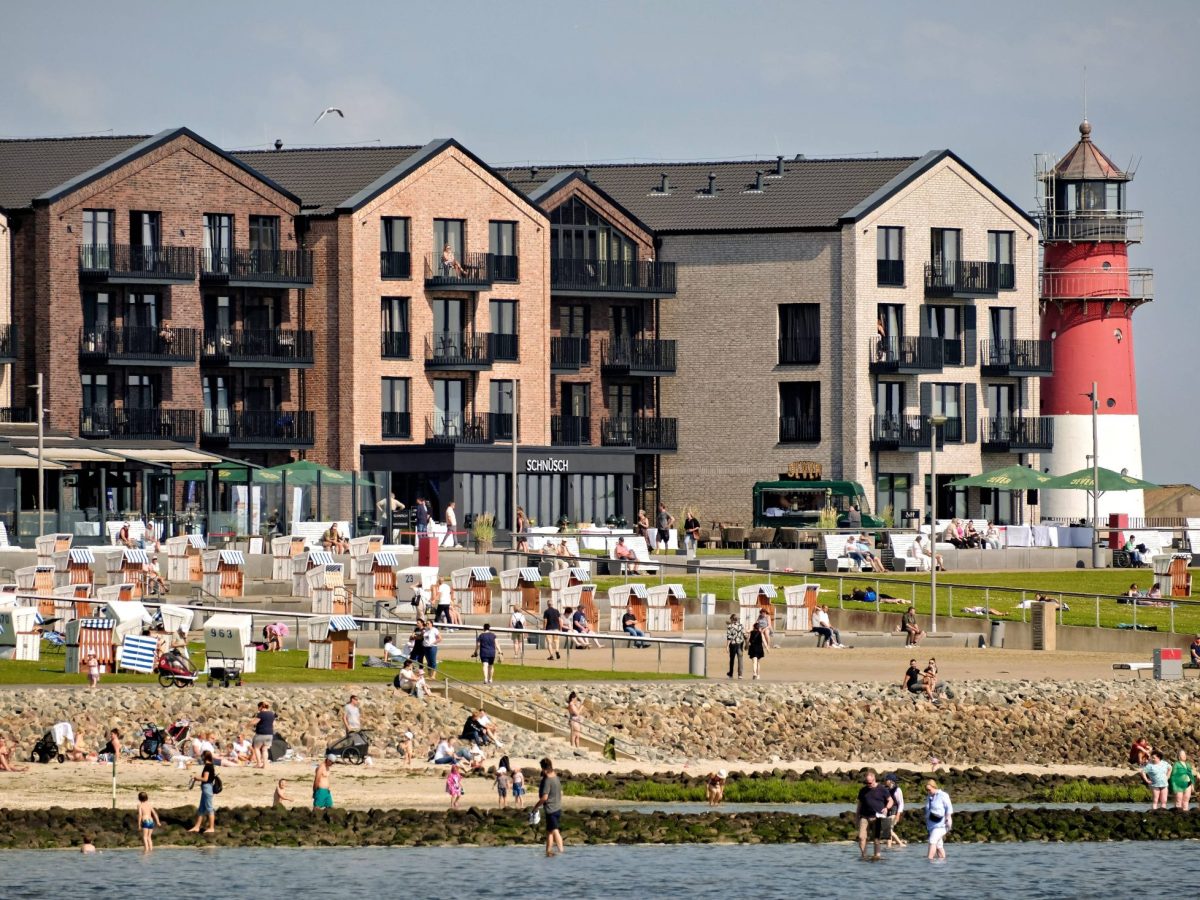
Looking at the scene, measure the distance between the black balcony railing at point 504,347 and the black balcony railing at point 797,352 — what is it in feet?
31.6

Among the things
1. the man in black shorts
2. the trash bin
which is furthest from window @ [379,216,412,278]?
the man in black shorts

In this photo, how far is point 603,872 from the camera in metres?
40.0

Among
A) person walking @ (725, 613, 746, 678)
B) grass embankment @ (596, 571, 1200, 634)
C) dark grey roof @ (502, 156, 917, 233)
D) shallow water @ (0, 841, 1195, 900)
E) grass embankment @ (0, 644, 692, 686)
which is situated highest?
dark grey roof @ (502, 156, 917, 233)

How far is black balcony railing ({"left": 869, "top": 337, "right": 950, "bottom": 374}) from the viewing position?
90.1m

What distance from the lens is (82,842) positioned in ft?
129

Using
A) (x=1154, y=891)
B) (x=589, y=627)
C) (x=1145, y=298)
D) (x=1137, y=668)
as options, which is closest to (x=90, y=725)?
(x=589, y=627)

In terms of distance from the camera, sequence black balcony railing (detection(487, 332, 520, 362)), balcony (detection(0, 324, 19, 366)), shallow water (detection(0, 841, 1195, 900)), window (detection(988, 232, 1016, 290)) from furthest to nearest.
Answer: window (detection(988, 232, 1016, 290)) → black balcony railing (detection(487, 332, 520, 362)) → balcony (detection(0, 324, 19, 366)) → shallow water (detection(0, 841, 1195, 900))

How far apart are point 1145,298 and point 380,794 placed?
60355 millimetres

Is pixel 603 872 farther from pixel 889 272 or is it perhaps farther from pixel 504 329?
pixel 889 272

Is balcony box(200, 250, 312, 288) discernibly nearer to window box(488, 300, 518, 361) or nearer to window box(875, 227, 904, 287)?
window box(488, 300, 518, 361)

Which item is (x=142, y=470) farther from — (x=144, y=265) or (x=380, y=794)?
(x=380, y=794)

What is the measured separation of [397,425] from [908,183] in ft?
66.9

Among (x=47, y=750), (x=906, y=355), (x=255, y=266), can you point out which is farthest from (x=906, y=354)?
(x=47, y=750)

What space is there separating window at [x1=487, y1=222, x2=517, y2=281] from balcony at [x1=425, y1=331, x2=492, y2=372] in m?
2.21
